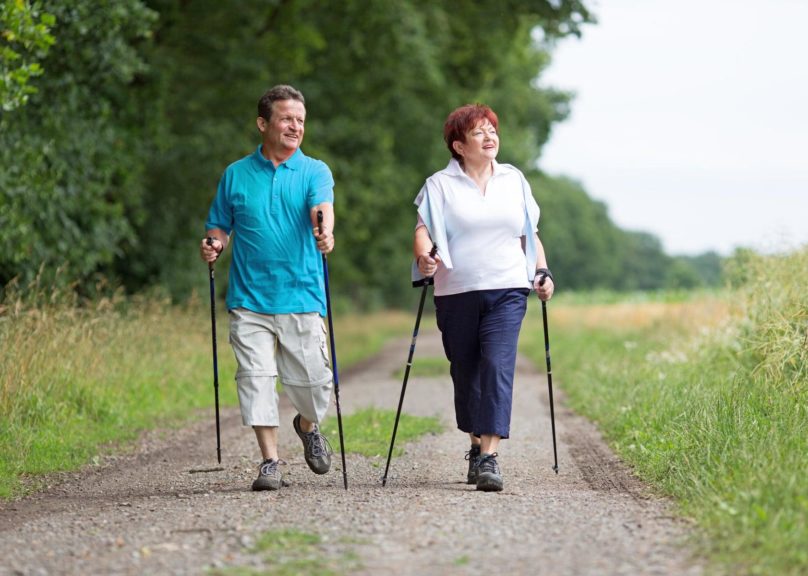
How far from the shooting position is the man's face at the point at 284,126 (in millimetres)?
7344

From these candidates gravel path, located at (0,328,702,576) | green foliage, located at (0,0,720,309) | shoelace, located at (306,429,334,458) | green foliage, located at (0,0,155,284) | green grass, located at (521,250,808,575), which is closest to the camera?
gravel path, located at (0,328,702,576)

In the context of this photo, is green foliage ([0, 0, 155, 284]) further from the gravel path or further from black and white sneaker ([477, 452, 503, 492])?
black and white sneaker ([477, 452, 503, 492])

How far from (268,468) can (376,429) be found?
10.3ft

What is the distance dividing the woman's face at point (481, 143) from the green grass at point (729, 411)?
85.0 inches

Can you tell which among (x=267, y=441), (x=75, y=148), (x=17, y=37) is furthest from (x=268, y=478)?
(x=75, y=148)

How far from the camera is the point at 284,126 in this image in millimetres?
7348

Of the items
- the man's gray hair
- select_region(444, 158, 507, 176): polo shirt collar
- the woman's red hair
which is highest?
the man's gray hair

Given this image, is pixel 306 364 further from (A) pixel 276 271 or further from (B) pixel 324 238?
(B) pixel 324 238

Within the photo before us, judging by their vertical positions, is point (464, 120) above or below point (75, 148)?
below

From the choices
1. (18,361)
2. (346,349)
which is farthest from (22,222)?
(346,349)

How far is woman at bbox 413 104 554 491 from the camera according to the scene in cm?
731

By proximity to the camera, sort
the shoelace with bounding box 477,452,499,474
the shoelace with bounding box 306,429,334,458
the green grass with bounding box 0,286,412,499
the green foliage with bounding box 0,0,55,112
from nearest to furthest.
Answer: the shoelace with bounding box 477,452,499,474 → the shoelace with bounding box 306,429,334,458 → the green grass with bounding box 0,286,412,499 → the green foliage with bounding box 0,0,55,112

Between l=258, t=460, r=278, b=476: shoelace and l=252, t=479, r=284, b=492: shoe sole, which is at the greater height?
l=258, t=460, r=278, b=476: shoelace

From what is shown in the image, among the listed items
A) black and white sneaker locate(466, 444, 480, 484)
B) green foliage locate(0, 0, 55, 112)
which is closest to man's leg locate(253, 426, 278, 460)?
black and white sneaker locate(466, 444, 480, 484)
